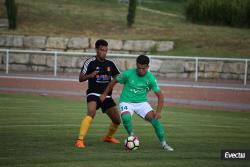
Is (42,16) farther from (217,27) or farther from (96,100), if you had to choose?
(96,100)

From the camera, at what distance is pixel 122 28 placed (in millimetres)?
39562

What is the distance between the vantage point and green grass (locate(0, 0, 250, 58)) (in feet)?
118

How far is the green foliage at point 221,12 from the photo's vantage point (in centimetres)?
3969

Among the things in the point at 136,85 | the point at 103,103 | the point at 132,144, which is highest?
the point at 136,85

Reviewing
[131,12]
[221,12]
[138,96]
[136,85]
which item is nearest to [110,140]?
[138,96]

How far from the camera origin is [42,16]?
41.8 meters

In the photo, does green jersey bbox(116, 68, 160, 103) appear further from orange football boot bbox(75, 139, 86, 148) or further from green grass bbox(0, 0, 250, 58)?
green grass bbox(0, 0, 250, 58)

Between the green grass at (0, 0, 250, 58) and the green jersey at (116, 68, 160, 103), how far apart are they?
856 inches

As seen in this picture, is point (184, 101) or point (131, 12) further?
point (131, 12)

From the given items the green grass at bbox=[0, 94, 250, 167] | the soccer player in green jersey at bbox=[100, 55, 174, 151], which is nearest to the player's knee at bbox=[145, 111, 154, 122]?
the soccer player in green jersey at bbox=[100, 55, 174, 151]

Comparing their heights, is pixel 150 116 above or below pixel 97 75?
below

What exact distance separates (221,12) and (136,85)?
29.0 meters

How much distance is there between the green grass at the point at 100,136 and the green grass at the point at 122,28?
46.2 ft

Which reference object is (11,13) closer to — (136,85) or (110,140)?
(110,140)
